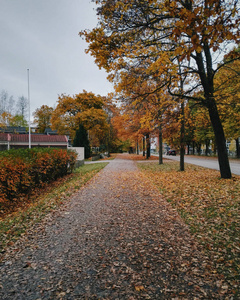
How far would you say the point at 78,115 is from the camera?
34.0 metres

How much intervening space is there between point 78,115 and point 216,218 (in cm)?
3156

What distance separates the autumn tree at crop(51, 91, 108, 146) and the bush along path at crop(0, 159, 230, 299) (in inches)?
1176

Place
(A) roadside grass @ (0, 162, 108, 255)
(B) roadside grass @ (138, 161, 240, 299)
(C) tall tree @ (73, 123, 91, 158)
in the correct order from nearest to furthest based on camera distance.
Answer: (B) roadside grass @ (138, 161, 240, 299) < (A) roadside grass @ (0, 162, 108, 255) < (C) tall tree @ (73, 123, 91, 158)

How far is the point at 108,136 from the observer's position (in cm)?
3681

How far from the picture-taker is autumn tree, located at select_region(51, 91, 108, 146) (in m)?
34.3

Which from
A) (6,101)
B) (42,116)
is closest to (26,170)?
(6,101)

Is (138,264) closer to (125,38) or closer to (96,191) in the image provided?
(96,191)

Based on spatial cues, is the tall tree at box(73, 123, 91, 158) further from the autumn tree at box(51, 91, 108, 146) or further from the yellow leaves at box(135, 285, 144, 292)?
the yellow leaves at box(135, 285, 144, 292)

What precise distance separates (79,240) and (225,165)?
8.19 meters

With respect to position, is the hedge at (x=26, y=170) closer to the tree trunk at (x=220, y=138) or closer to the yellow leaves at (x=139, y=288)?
the yellow leaves at (x=139, y=288)

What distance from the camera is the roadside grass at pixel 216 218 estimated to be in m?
3.20

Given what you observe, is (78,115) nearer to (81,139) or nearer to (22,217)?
(81,139)

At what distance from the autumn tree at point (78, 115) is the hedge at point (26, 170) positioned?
21984mm

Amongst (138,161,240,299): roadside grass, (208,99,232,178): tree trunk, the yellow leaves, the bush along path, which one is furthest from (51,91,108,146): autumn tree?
the yellow leaves
